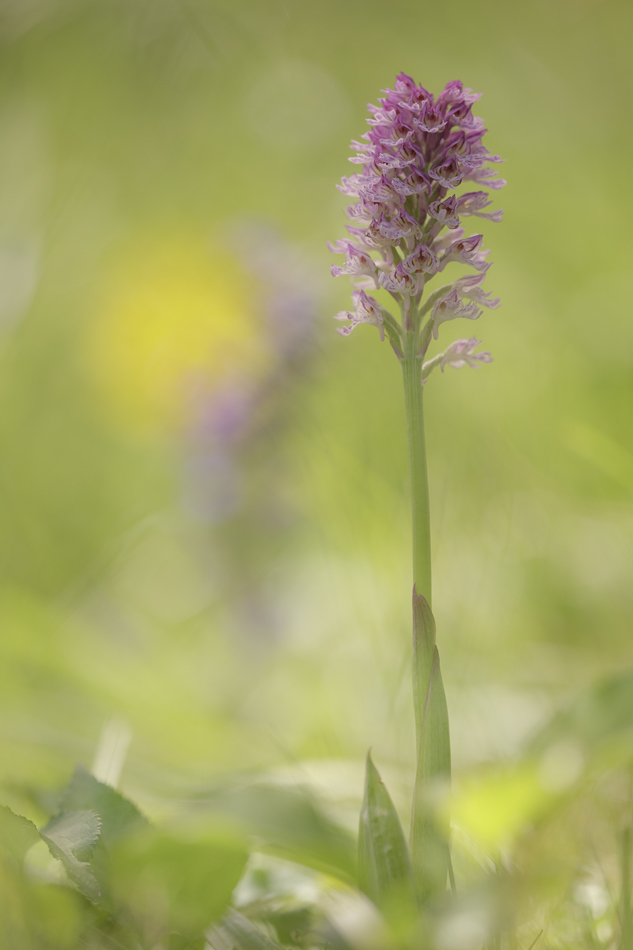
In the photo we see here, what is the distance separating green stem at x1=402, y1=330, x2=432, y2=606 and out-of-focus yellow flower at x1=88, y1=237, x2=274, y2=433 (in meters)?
2.25

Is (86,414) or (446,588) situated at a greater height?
(86,414)

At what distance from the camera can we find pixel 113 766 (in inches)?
63.0

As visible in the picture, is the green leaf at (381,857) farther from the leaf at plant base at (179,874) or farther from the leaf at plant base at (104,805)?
the leaf at plant base at (104,805)

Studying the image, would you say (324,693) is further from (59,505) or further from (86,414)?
(86,414)

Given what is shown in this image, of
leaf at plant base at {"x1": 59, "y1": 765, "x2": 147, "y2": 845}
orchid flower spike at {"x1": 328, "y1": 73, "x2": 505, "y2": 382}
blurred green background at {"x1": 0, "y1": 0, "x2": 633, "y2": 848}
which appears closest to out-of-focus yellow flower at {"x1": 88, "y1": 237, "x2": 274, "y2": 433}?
blurred green background at {"x1": 0, "y1": 0, "x2": 633, "y2": 848}

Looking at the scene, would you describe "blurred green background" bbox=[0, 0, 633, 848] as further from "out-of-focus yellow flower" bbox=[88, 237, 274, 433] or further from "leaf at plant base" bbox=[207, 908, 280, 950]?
"leaf at plant base" bbox=[207, 908, 280, 950]

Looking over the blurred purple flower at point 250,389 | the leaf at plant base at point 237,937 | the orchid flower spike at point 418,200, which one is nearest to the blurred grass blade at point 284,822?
the leaf at plant base at point 237,937

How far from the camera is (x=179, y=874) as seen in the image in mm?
1003

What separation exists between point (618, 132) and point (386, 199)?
466cm

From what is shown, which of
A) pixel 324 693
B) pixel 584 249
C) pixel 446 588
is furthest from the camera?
pixel 584 249

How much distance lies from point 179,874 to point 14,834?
30 centimetres

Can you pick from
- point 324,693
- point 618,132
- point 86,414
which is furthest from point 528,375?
point 86,414

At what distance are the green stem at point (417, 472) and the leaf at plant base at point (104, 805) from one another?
24.9 inches

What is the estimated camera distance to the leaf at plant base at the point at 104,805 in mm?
1190
